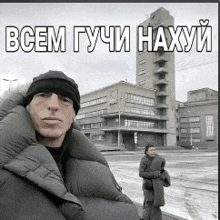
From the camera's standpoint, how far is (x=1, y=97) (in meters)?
1.21

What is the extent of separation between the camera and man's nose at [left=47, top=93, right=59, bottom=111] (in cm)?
105

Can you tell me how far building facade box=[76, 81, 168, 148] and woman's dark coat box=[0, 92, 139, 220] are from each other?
4049cm

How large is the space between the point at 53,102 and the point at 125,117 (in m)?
43.5

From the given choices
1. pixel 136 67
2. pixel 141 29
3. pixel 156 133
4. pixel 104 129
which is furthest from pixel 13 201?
pixel 136 67

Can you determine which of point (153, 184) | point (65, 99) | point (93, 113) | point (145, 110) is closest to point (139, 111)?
point (145, 110)

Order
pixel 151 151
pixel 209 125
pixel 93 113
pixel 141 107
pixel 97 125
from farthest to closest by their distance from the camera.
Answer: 1. pixel 209 125
2. pixel 93 113
3. pixel 97 125
4. pixel 141 107
5. pixel 151 151

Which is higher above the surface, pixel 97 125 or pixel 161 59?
pixel 161 59

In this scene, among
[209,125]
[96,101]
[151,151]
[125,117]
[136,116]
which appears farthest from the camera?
[209,125]

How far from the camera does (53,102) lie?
1056mm

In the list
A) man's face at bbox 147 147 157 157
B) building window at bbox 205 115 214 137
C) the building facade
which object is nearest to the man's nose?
man's face at bbox 147 147 157 157

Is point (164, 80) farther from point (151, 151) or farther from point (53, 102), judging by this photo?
point (53, 102)

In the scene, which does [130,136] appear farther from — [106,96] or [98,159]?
[98,159]

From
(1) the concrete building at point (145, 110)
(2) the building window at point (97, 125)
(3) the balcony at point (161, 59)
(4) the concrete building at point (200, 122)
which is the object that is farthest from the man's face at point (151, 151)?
(4) the concrete building at point (200, 122)

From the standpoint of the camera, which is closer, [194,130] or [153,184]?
[153,184]
